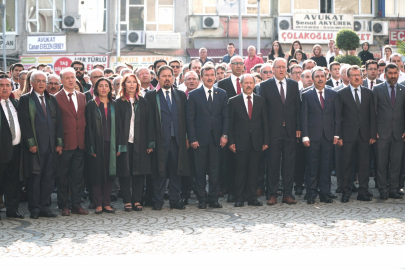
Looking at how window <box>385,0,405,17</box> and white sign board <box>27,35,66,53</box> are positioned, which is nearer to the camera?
white sign board <box>27,35,66,53</box>

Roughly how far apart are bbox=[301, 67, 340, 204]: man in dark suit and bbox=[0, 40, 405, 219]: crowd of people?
2 cm

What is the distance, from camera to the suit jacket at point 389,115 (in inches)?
437

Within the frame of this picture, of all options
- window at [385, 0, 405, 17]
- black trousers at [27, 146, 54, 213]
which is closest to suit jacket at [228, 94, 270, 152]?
black trousers at [27, 146, 54, 213]

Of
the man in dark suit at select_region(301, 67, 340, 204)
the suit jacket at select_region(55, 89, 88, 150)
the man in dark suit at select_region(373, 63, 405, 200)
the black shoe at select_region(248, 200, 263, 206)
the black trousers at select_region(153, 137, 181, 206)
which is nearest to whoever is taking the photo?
the suit jacket at select_region(55, 89, 88, 150)

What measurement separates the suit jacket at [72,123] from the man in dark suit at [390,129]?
15.9 feet

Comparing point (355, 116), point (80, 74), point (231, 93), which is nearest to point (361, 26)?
point (80, 74)

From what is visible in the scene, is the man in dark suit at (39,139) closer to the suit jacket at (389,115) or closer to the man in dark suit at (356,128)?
the man in dark suit at (356,128)

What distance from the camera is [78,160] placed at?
10094 mm

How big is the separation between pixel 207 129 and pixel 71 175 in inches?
87.0

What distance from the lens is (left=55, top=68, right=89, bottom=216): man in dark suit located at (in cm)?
1001

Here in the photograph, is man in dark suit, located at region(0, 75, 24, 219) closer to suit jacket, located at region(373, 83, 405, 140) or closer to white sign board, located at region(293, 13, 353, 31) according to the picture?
suit jacket, located at region(373, 83, 405, 140)

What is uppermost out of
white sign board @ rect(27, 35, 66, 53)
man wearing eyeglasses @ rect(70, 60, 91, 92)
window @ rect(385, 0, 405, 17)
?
window @ rect(385, 0, 405, 17)

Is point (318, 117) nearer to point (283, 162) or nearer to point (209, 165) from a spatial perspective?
point (283, 162)

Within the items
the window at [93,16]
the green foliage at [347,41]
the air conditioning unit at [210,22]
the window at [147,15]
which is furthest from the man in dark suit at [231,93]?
the window at [93,16]
